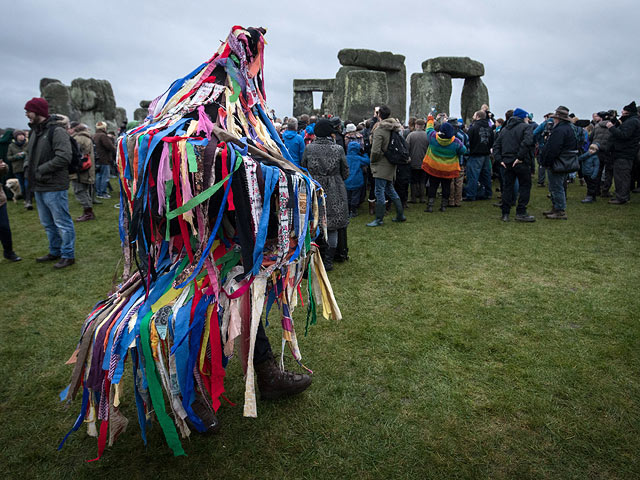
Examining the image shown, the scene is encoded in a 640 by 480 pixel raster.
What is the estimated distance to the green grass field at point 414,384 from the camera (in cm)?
204

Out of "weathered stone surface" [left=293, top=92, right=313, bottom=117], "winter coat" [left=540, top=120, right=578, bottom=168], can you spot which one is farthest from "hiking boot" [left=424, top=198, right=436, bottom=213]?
"weathered stone surface" [left=293, top=92, right=313, bottom=117]

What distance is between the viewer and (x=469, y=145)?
8297mm

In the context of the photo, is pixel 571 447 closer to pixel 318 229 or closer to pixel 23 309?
pixel 318 229

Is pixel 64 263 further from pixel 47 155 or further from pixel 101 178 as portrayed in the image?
pixel 101 178

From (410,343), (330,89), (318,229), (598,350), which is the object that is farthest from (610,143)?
(330,89)

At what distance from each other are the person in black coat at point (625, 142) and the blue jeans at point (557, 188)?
1569mm

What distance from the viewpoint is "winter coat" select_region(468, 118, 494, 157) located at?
7984mm

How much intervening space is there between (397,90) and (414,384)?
14294 mm

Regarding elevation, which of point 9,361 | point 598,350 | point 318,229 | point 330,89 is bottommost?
point 9,361

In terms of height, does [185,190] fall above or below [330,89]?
below

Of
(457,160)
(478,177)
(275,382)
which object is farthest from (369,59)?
(275,382)

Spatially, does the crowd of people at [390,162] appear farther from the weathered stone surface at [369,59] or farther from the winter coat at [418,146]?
the weathered stone surface at [369,59]

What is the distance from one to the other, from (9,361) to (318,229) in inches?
104

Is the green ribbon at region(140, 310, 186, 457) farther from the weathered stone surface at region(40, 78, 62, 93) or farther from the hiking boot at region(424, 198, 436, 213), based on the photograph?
the weathered stone surface at region(40, 78, 62, 93)
